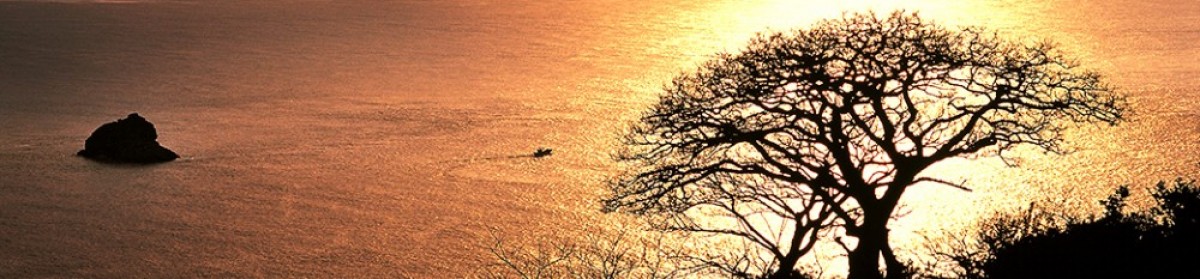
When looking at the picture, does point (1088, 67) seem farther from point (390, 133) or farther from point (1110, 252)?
point (1110, 252)

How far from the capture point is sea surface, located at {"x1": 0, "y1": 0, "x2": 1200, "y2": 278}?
70500mm

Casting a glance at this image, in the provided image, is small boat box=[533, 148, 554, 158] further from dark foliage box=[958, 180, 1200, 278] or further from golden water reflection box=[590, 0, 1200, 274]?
dark foliage box=[958, 180, 1200, 278]

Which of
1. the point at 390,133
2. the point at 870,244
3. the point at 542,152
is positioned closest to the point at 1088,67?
the point at 542,152

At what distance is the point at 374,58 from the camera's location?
15562 centimetres

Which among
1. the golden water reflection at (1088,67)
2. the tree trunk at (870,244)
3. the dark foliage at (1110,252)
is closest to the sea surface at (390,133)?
the golden water reflection at (1088,67)

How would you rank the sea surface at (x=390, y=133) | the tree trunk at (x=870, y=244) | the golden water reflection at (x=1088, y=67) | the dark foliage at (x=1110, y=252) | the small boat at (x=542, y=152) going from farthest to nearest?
the small boat at (x=542, y=152), the golden water reflection at (x=1088, y=67), the sea surface at (x=390, y=133), the tree trunk at (x=870, y=244), the dark foliage at (x=1110, y=252)

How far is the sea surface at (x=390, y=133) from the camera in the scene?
70.5m

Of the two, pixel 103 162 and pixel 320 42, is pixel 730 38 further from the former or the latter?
pixel 103 162

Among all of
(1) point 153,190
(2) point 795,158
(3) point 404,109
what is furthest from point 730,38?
(2) point 795,158

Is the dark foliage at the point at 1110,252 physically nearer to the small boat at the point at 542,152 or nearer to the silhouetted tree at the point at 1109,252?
the silhouetted tree at the point at 1109,252

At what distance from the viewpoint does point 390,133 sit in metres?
105

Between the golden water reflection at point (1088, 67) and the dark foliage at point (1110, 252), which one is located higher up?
the golden water reflection at point (1088, 67)

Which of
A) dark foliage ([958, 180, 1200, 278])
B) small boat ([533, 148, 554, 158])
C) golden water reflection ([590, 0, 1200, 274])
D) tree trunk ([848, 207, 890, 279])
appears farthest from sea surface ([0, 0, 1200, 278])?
dark foliage ([958, 180, 1200, 278])

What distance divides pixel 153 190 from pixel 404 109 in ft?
111
